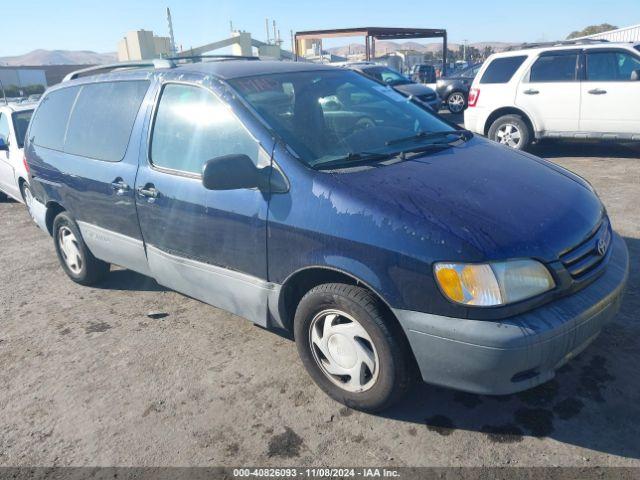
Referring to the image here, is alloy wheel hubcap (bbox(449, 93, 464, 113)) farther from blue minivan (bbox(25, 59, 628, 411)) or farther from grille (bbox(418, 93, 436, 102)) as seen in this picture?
blue minivan (bbox(25, 59, 628, 411))

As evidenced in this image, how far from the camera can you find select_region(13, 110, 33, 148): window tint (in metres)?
7.27

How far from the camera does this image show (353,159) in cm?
292

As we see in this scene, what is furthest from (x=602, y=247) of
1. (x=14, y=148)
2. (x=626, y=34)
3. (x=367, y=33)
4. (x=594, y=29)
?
(x=594, y=29)

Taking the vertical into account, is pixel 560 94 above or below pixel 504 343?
above

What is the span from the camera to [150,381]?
3246 mm

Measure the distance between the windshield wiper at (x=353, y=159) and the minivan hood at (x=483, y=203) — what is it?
4.3 inches

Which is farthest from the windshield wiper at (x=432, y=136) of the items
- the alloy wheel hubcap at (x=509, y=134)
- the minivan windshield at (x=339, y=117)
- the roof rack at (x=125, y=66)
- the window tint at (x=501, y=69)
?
the window tint at (x=501, y=69)

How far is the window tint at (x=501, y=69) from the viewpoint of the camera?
888 cm

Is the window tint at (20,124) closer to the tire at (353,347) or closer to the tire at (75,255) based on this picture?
the tire at (75,255)

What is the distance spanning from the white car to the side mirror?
543 centimetres

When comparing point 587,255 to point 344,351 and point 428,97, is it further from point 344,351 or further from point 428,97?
point 428,97

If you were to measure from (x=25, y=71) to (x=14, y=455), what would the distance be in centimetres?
5273

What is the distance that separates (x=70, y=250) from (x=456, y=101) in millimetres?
14472

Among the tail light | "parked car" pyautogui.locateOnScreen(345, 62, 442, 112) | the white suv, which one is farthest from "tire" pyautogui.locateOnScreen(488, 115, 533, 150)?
"parked car" pyautogui.locateOnScreen(345, 62, 442, 112)
